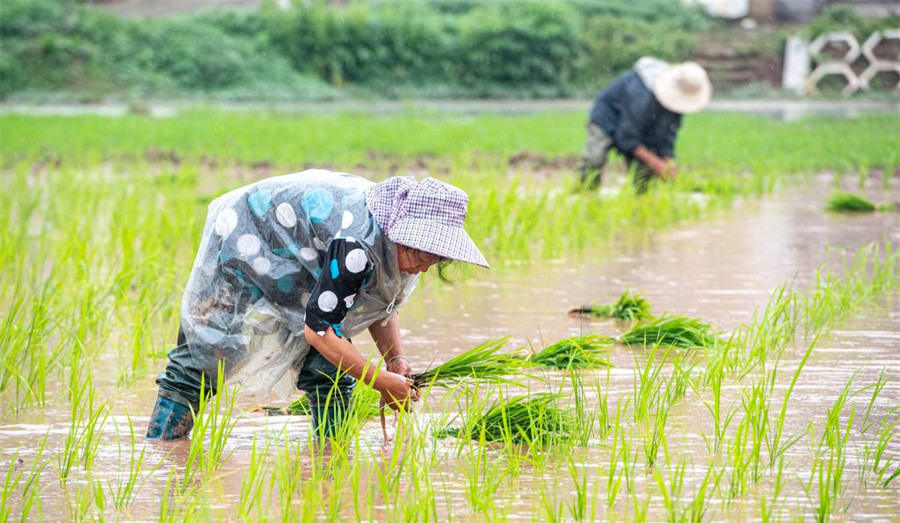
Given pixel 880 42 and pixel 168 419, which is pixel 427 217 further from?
pixel 880 42

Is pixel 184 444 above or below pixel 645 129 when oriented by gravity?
below

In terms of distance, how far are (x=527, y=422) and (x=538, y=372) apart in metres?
0.74

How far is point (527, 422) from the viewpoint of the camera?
3.51 meters

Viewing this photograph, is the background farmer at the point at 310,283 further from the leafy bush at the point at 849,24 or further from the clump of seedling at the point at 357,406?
the leafy bush at the point at 849,24

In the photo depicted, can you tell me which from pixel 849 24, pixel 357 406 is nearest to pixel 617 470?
pixel 357 406

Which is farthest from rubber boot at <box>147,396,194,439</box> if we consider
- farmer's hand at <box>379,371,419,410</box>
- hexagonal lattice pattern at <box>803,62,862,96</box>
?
hexagonal lattice pattern at <box>803,62,862,96</box>

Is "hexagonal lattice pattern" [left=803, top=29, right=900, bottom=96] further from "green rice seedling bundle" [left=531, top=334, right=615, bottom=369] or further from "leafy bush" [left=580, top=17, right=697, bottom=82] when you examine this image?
"green rice seedling bundle" [left=531, top=334, right=615, bottom=369]

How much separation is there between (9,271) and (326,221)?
288cm

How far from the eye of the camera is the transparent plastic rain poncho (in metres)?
3.36

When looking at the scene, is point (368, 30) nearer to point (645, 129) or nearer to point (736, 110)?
point (736, 110)

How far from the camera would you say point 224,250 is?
346 cm

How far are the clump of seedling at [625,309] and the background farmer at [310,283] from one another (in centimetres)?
164

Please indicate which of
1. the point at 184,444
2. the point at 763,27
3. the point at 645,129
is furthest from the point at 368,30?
the point at 184,444

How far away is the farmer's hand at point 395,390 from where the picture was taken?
3.31 m
